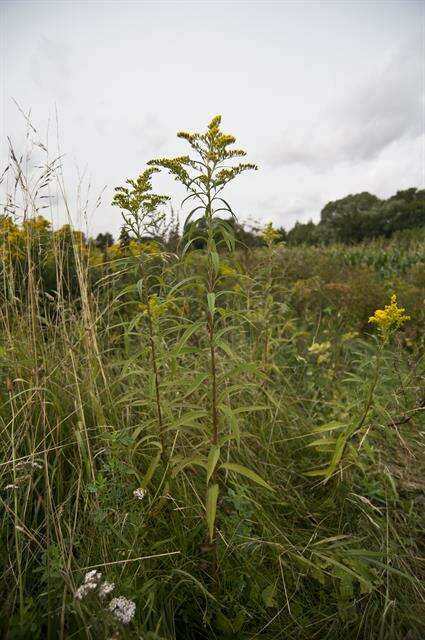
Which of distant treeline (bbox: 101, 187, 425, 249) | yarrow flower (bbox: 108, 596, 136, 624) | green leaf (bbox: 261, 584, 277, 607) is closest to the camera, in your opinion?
yarrow flower (bbox: 108, 596, 136, 624)

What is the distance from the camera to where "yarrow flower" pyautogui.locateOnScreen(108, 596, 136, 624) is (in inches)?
39.2

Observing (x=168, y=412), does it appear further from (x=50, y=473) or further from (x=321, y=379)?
(x=321, y=379)

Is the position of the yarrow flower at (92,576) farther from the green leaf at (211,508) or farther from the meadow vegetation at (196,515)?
the green leaf at (211,508)

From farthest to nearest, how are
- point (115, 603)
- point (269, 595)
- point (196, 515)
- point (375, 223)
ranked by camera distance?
1. point (375, 223)
2. point (196, 515)
3. point (269, 595)
4. point (115, 603)

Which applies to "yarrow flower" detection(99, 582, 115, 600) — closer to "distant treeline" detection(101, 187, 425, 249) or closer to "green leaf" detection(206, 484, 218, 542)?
"green leaf" detection(206, 484, 218, 542)

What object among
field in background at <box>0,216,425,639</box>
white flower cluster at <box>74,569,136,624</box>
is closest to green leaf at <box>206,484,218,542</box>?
field in background at <box>0,216,425,639</box>

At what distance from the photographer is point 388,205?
29922 millimetres

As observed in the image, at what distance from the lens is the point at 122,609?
3.36 feet

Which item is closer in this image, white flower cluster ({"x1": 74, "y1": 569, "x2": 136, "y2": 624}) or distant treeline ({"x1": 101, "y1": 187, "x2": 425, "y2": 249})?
white flower cluster ({"x1": 74, "y1": 569, "x2": 136, "y2": 624})

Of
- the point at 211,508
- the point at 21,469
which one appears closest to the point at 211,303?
the point at 211,508

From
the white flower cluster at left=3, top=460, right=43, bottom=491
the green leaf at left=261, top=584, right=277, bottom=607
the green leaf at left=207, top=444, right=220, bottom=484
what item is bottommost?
the green leaf at left=261, top=584, right=277, bottom=607

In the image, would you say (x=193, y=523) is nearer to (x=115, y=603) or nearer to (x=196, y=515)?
(x=196, y=515)

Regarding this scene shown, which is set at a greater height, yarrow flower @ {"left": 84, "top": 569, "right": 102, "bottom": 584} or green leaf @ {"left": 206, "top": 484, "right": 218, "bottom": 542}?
green leaf @ {"left": 206, "top": 484, "right": 218, "bottom": 542}

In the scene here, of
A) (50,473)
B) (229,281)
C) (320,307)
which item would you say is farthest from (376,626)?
(320,307)
